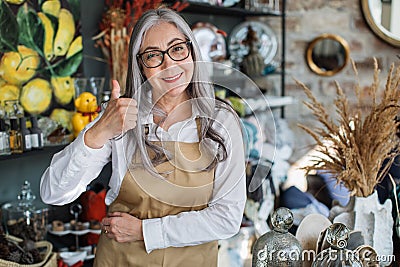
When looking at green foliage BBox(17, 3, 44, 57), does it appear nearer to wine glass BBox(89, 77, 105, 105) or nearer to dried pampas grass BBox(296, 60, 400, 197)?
wine glass BBox(89, 77, 105, 105)

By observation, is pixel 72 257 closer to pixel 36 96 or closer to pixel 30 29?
pixel 36 96

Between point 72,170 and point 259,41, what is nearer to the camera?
point 72,170

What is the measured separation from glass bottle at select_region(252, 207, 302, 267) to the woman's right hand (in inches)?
16.4

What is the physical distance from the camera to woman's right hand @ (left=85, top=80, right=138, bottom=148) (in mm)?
1290

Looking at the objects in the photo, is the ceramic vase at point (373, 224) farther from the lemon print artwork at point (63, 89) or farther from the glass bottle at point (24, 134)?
the lemon print artwork at point (63, 89)

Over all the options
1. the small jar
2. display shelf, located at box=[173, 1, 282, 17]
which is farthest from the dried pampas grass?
display shelf, located at box=[173, 1, 282, 17]

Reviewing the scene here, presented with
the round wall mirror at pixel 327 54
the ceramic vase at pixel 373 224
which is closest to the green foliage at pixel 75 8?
the ceramic vase at pixel 373 224

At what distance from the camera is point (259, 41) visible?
12.0ft

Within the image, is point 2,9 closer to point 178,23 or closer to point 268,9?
point 178,23

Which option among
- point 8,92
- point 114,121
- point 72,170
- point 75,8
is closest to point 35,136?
point 8,92

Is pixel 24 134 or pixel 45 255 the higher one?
pixel 24 134

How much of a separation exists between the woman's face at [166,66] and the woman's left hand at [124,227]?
0.33 metres

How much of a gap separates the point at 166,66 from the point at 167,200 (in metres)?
0.33

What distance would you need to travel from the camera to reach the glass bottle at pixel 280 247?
1.35m
